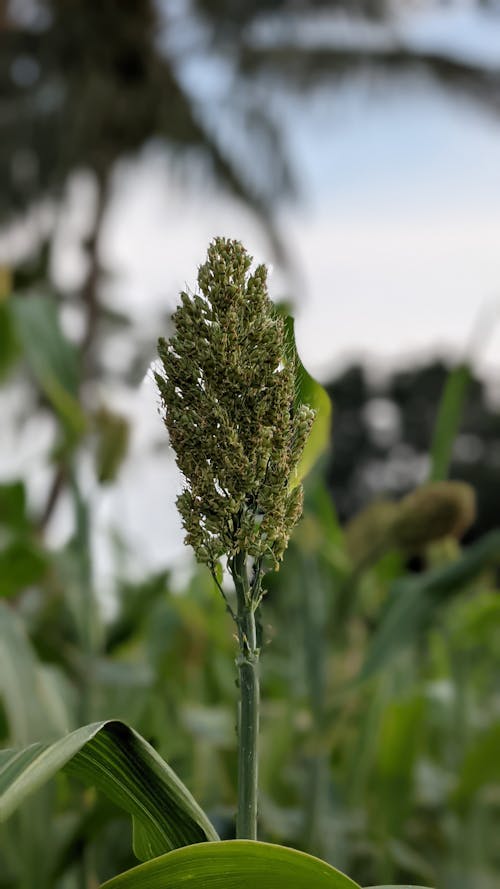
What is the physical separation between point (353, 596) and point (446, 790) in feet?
2.09

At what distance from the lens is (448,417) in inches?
47.7

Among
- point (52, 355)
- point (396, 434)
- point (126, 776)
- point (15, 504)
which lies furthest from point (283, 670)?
point (396, 434)

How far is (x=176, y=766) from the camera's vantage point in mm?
1233

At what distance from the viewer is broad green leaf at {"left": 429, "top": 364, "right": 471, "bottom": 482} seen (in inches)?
47.3

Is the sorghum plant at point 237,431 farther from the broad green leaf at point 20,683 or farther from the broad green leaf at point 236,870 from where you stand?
the broad green leaf at point 20,683

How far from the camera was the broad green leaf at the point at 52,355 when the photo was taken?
1245 millimetres

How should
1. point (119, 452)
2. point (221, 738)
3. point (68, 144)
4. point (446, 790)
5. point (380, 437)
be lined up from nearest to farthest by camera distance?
1. point (119, 452)
2. point (221, 738)
3. point (446, 790)
4. point (68, 144)
5. point (380, 437)

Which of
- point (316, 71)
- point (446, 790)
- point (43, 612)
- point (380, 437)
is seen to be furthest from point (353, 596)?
point (380, 437)

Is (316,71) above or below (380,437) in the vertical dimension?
above

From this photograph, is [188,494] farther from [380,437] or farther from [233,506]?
[380,437]

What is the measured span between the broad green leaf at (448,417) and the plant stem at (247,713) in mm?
780

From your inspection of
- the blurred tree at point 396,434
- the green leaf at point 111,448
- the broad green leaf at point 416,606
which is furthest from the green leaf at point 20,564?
the blurred tree at point 396,434

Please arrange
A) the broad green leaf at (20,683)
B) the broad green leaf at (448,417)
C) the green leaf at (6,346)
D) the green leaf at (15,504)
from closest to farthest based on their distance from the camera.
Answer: the broad green leaf at (20,683)
the broad green leaf at (448,417)
the green leaf at (15,504)
the green leaf at (6,346)

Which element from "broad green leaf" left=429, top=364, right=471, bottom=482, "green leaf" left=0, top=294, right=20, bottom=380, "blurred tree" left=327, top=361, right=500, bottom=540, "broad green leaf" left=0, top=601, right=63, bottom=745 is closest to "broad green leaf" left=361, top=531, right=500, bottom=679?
"broad green leaf" left=429, top=364, right=471, bottom=482
